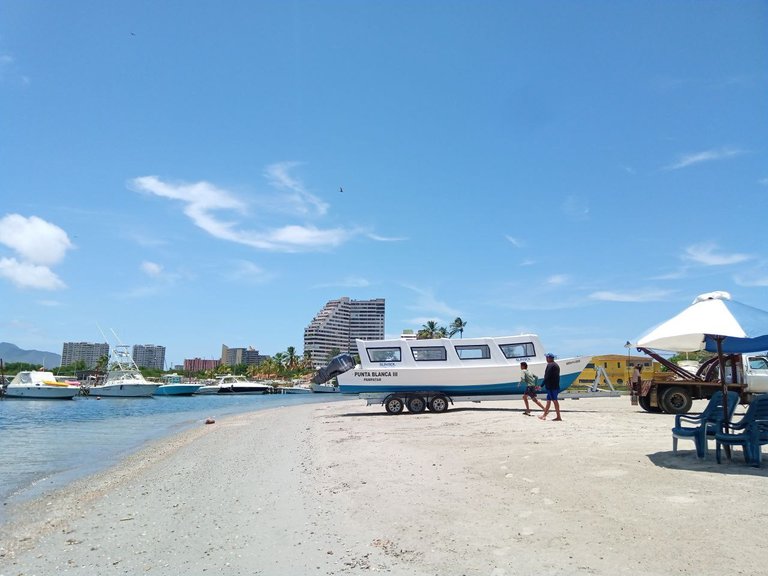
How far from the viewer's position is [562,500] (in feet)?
21.6

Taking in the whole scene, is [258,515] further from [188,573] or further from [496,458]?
[496,458]

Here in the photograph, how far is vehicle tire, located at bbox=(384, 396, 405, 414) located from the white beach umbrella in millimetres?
13327

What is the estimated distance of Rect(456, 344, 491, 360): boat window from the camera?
893 inches

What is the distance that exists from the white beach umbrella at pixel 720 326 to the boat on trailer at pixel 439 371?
12.4m

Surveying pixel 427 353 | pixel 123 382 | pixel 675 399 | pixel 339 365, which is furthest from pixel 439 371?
pixel 123 382

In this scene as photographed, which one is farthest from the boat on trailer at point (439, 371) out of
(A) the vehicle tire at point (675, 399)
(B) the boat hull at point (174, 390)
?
(B) the boat hull at point (174, 390)

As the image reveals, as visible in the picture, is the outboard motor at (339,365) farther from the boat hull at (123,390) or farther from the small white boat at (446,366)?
the boat hull at (123,390)

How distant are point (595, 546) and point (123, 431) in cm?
2736

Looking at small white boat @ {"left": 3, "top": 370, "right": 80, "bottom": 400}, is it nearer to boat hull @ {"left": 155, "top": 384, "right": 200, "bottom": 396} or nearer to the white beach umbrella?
boat hull @ {"left": 155, "top": 384, "right": 200, "bottom": 396}

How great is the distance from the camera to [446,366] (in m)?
22.4

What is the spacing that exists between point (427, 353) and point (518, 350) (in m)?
3.75

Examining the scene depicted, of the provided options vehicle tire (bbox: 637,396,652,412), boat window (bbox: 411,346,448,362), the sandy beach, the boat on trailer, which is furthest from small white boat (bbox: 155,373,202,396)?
the sandy beach

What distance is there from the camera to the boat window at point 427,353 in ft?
73.9

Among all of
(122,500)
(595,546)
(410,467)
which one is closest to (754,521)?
(595,546)
